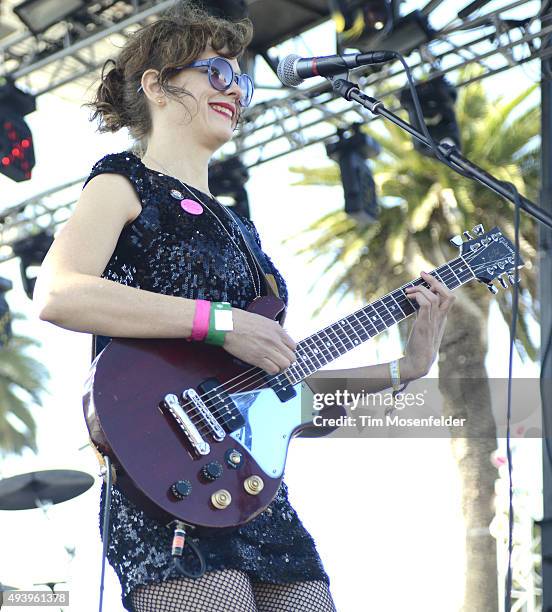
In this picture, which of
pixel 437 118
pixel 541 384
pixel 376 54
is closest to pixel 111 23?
pixel 437 118

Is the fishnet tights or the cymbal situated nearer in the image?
the fishnet tights

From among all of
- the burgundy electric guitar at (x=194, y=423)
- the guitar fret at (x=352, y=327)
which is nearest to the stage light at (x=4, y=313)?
the guitar fret at (x=352, y=327)

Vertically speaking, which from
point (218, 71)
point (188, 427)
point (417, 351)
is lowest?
point (188, 427)

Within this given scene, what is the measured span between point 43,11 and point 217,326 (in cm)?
623

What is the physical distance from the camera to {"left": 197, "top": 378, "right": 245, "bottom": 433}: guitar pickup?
2400 millimetres

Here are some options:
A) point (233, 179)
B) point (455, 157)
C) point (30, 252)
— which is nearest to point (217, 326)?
point (455, 157)

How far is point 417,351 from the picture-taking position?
9.29 ft

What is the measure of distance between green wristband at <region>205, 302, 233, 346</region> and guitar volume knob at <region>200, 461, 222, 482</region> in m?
0.29

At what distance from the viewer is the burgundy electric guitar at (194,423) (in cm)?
223

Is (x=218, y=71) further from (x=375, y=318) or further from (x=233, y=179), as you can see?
(x=233, y=179)

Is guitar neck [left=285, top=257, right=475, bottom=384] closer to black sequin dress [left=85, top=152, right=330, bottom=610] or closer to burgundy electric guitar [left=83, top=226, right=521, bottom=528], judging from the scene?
burgundy electric guitar [left=83, top=226, right=521, bottom=528]

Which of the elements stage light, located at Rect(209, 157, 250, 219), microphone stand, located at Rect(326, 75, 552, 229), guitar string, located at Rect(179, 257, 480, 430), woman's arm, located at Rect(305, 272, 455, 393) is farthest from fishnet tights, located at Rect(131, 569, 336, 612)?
stage light, located at Rect(209, 157, 250, 219)

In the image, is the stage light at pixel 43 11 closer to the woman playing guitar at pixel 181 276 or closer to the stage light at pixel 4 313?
the stage light at pixel 4 313

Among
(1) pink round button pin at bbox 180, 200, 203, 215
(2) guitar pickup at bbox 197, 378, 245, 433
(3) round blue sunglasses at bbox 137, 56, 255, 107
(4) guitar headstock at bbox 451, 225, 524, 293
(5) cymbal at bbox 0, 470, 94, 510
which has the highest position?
(3) round blue sunglasses at bbox 137, 56, 255, 107
